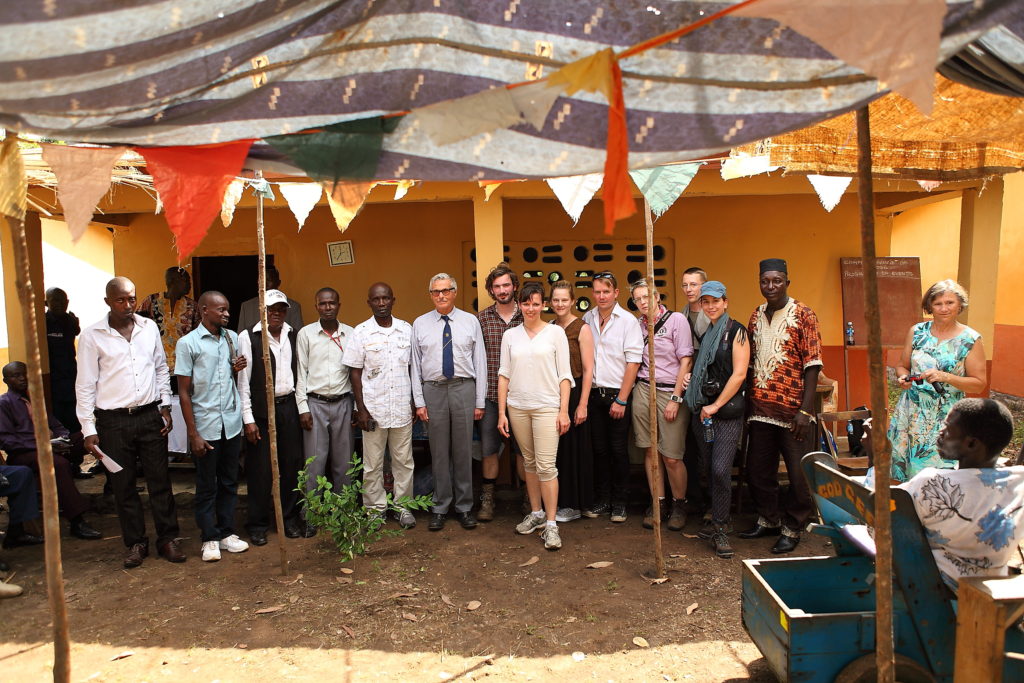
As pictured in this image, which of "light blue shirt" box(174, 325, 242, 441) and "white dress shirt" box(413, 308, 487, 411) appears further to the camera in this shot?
"white dress shirt" box(413, 308, 487, 411)

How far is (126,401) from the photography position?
193 inches

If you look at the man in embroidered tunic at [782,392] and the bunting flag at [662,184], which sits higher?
the bunting flag at [662,184]

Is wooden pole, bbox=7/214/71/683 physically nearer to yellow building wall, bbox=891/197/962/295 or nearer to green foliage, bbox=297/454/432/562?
green foliage, bbox=297/454/432/562

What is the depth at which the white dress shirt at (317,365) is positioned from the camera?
220 inches

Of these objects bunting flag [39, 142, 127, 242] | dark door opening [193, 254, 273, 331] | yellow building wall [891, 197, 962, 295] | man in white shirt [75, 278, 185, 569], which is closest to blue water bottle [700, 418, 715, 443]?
man in white shirt [75, 278, 185, 569]

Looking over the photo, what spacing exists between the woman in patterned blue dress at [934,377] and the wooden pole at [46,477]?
185 inches

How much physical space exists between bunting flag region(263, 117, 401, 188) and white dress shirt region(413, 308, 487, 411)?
2.92m

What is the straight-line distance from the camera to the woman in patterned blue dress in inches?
178

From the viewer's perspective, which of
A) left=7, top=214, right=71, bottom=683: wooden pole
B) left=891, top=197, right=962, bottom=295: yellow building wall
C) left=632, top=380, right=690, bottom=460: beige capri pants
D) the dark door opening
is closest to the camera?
left=7, top=214, right=71, bottom=683: wooden pole

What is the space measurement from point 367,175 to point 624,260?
6343mm

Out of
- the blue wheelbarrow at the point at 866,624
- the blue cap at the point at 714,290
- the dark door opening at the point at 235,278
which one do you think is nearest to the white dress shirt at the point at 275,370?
the blue cap at the point at 714,290

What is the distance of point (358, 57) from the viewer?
259cm

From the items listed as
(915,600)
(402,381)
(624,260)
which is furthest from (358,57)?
(624,260)

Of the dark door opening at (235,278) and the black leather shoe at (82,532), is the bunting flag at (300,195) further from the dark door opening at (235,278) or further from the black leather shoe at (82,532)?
the dark door opening at (235,278)
